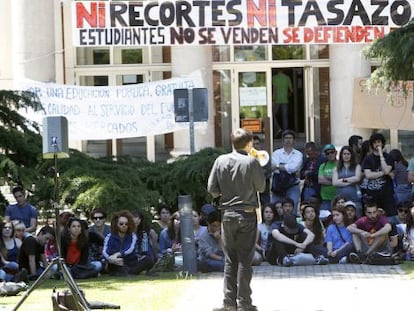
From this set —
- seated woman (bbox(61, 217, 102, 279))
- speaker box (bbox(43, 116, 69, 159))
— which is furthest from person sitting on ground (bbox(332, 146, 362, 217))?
speaker box (bbox(43, 116, 69, 159))

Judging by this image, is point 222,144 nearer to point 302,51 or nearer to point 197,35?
point 302,51

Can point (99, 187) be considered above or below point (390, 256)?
above

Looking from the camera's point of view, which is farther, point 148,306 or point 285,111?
point 285,111

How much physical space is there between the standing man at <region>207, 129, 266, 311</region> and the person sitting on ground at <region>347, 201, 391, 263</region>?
16.3 feet

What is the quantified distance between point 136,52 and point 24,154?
10.6 meters

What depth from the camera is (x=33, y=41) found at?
2275 centimetres

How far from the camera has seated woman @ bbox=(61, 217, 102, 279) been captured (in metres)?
15.0

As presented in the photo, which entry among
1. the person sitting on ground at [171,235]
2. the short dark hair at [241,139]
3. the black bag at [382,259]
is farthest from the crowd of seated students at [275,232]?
the short dark hair at [241,139]

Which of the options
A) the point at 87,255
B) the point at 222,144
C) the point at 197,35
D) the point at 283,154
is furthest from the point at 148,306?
the point at 222,144

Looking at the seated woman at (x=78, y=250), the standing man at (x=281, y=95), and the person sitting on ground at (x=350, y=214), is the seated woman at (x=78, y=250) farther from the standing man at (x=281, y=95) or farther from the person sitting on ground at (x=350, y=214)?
the standing man at (x=281, y=95)

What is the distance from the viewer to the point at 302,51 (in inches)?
989

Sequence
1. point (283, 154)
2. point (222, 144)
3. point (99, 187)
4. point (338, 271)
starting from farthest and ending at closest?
point (222, 144) < point (283, 154) < point (99, 187) < point (338, 271)

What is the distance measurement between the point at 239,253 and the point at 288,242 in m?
4.79

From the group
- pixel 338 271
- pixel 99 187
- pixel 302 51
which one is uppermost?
pixel 302 51
